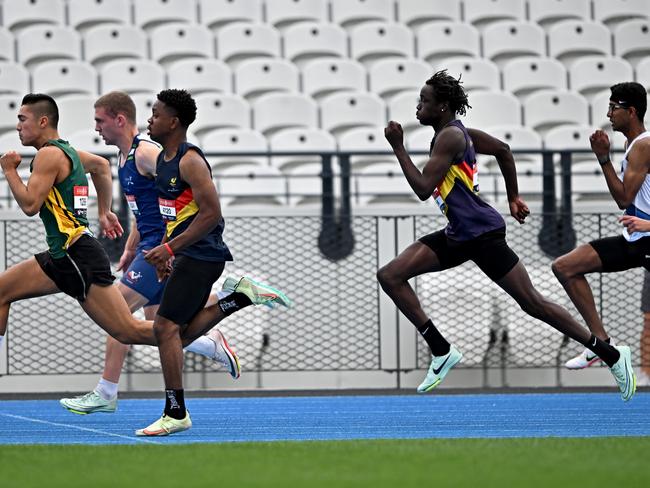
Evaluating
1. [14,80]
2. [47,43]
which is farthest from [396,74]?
[14,80]

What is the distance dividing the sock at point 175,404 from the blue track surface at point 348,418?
14 centimetres

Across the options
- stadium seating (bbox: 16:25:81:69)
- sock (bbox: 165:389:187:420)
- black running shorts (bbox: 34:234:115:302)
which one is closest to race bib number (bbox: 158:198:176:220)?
black running shorts (bbox: 34:234:115:302)

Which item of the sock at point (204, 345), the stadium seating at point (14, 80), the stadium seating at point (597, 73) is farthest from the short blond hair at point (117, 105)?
the stadium seating at point (597, 73)

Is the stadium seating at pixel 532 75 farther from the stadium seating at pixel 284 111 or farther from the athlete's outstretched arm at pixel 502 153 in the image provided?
the athlete's outstretched arm at pixel 502 153

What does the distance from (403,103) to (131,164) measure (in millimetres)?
6527

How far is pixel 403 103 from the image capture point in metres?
13.6

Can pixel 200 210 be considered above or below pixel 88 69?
below

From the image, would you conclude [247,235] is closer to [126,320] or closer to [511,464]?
[126,320]

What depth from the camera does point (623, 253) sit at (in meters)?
7.66

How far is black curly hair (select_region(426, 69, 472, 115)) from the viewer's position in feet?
23.6

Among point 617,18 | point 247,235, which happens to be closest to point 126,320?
point 247,235

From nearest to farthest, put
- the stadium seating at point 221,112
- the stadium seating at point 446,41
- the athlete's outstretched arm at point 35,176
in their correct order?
the athlete's outstretched arm at point 35,176, the stadium seating at point 221,112, the stadium seating at point 446,41

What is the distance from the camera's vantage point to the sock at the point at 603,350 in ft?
24.5

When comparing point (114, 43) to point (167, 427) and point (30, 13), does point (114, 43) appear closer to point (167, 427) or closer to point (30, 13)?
point (30, 13)
